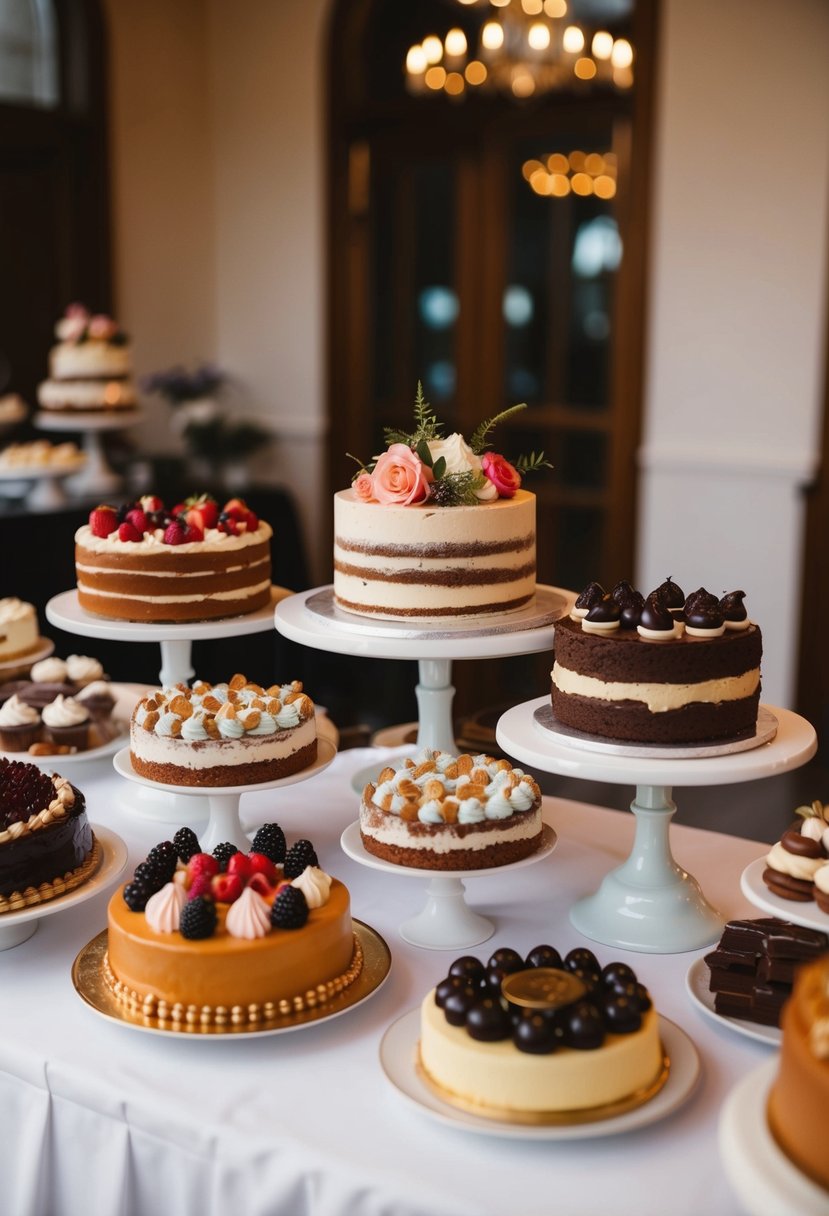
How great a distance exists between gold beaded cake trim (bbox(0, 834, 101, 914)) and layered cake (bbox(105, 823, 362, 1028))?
8.0 inches

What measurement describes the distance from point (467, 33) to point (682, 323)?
193 cm

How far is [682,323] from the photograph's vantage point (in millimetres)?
5797

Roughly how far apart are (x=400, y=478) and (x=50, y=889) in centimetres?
94

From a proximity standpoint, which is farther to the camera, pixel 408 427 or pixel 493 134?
pixel 408 427

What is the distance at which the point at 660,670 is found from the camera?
2.02m

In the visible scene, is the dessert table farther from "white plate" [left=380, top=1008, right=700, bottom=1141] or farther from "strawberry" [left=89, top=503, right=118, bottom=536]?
"strawberry" [left=89, top=503, right=118, bottom=536]

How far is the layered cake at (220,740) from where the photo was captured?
2.26 meters

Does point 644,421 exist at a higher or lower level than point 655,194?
lower

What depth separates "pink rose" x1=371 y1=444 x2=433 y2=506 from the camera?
7.80ft

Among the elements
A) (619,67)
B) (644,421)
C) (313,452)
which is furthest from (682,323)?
(313,452)

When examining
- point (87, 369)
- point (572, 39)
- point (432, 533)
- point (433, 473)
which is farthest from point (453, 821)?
point (572, 39)

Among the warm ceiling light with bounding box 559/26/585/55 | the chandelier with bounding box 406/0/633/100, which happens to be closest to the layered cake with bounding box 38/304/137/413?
the chandelier with bounding box 406/0/633/100

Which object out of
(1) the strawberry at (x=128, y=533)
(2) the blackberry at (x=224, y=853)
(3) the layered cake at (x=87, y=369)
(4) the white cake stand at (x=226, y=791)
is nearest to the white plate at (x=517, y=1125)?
(2) the blackberry at (x=224, y=853)

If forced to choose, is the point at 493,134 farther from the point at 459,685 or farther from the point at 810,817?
the point at 810,817
